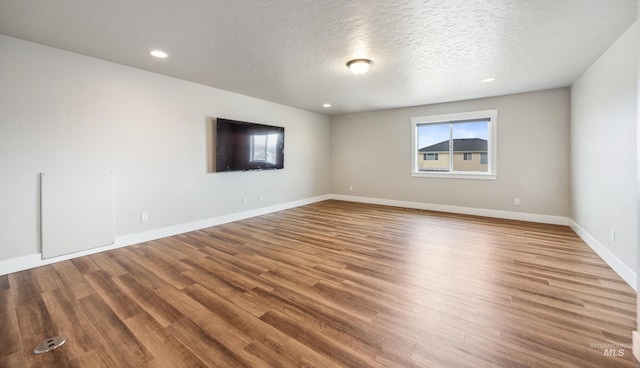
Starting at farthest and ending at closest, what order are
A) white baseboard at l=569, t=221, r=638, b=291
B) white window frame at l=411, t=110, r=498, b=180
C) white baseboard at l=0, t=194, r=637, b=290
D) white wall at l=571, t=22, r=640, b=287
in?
white window frame at l=411, t=110, r=498, b=180 < white baseboard at l=0, t=194, r=637, b=290 < white wall at l=571, t=22, r=640, b=287 < white baseboard at l=569, t=221, r=638, b=291

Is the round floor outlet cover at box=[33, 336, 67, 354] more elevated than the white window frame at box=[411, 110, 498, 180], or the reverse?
the white window frame at box=[411, 110, 498, 180]

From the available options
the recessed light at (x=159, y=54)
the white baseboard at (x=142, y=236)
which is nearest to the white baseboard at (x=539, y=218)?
the white baseboard at (x=142, y=236)

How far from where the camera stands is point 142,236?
12.5 ft

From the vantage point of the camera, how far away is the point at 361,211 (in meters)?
5.97

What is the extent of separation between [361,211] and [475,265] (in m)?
3.18

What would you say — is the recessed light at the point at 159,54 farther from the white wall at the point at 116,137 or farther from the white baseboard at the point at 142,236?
the white baseboard at the point at 142,236

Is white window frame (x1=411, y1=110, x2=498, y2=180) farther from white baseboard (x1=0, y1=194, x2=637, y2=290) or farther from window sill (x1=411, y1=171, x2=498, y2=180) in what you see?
white baseboard (x1=0, y1=194, x2=637, y2=290)

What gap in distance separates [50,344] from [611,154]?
17.4ft

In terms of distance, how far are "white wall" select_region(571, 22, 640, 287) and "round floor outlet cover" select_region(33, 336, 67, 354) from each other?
405 centimetres

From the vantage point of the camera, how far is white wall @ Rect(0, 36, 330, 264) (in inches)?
110

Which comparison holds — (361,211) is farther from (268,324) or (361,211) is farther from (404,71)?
(268,324)

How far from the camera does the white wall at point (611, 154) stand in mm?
2492

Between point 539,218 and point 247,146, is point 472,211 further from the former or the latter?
point 247,146

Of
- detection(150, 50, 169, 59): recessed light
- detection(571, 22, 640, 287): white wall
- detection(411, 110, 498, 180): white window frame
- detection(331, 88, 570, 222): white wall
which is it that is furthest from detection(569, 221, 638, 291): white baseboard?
detection(150, 50, 169, 59): recessed light
